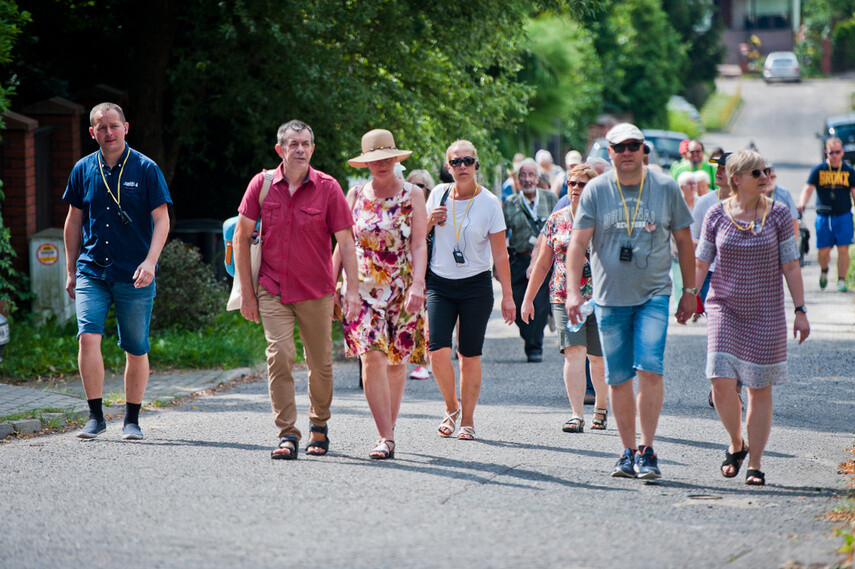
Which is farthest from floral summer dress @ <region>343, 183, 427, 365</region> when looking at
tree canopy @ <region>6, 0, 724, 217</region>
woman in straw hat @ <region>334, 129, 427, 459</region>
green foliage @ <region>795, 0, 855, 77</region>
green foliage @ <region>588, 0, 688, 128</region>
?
green foliage @ <region>795, 0, 855, 77</region>

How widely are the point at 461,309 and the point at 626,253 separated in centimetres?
159

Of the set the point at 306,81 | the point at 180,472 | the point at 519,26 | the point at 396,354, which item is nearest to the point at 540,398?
the point at 396,354

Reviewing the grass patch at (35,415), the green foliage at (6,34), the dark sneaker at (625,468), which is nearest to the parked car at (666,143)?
the green foliage at (6,34)

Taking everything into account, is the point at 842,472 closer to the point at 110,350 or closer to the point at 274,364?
the point at 274,364

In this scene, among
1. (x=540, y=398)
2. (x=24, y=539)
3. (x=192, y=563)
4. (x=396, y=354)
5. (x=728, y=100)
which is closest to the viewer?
(x=192, y=563)

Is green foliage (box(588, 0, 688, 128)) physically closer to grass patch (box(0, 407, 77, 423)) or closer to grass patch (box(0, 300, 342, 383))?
grass patch (box(0, 300, 342, 383))

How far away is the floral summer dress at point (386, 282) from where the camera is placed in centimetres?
694

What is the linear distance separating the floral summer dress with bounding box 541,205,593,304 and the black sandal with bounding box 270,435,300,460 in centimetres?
222

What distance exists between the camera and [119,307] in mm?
7508

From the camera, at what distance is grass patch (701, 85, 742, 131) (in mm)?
53438

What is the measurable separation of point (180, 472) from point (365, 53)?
745cm

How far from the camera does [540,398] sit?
31.0 feet

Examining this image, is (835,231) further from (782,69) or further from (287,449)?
(782,69)

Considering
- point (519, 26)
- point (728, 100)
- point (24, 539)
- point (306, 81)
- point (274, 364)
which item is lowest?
point (24, 539)
